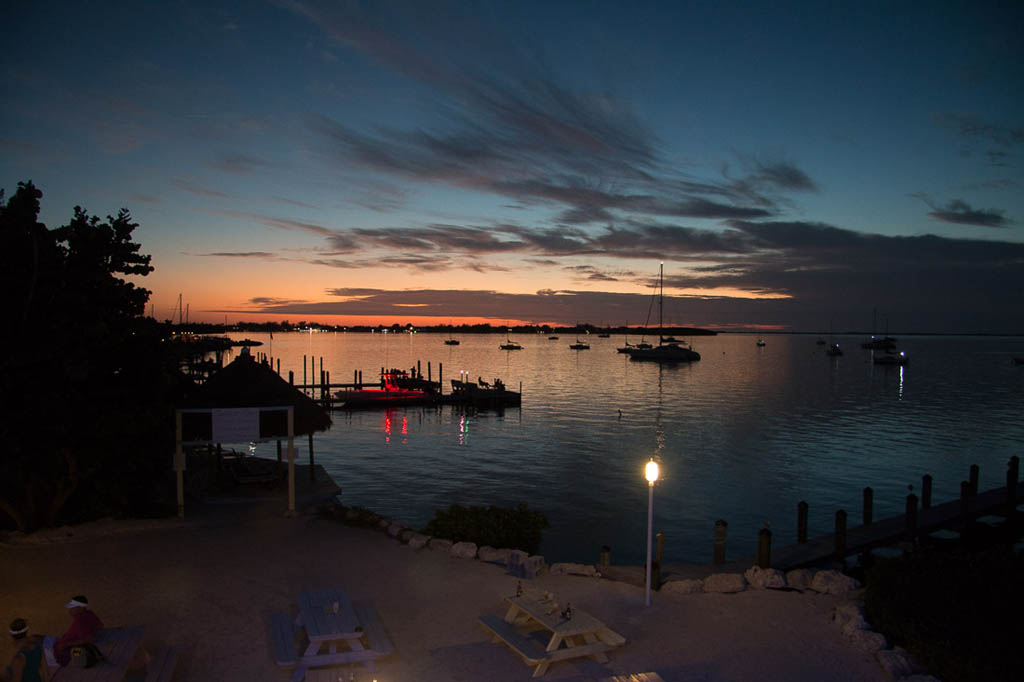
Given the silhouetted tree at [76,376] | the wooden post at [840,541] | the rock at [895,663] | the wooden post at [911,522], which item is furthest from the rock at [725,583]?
the silhouetted tree at [76,376]

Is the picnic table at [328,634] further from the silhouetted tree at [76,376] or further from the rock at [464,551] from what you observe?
the silhouetted tree at [76,376]

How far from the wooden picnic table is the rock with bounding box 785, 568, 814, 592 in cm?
941

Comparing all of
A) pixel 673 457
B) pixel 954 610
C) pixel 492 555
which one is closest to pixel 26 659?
pixel 492 555

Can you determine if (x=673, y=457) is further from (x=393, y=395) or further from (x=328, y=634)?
(x=328, y=634)

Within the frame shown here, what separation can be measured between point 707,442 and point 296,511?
29996 millimetres

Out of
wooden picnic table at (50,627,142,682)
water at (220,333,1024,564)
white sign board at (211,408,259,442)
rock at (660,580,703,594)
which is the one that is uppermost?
white sign board at (211,408,259,442)

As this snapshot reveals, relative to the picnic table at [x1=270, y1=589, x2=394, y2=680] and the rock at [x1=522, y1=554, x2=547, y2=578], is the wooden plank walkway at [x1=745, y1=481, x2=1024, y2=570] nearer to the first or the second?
the rock at [x1=522, y1=554, x2=547, y2=578]

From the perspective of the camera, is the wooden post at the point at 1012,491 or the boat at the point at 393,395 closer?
the wooden post at the point at 1012,491

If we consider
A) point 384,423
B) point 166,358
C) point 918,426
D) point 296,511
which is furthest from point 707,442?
point 166,358

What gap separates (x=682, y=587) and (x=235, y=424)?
964 cm

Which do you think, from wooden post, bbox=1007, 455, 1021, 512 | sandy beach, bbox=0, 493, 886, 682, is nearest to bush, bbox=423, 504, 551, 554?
sandy beach, bbox=0, 493, 886, 682

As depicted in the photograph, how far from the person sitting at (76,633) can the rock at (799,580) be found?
32.1 ft

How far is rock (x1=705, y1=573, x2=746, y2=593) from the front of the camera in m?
10.4

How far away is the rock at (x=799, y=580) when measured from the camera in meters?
10.5
